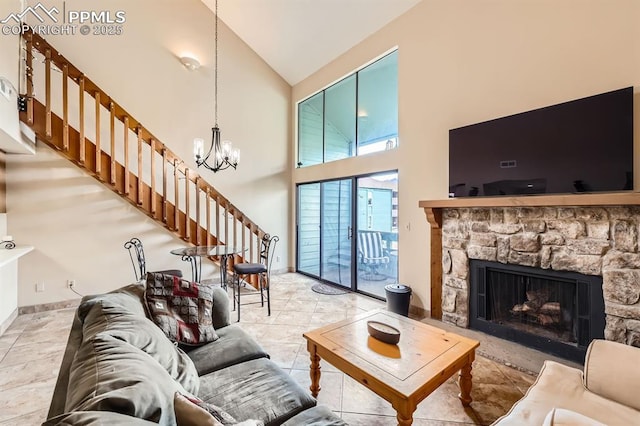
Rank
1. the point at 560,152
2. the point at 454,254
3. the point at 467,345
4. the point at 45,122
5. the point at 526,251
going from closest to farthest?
the point at 467,345 → the point at 560,152 → the point at 526,251 → the point at 454,254 → the point at 45,122

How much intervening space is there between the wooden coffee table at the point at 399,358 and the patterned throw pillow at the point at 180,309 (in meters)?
0.78

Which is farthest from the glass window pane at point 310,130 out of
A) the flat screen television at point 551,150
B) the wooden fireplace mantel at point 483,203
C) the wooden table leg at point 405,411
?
the wooden table leg at point 405,411

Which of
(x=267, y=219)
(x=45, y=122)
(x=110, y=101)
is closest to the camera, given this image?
(x=45, y=122)

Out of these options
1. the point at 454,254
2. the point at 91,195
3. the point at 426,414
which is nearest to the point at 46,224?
the point at 91,195

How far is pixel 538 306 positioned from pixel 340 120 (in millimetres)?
4091

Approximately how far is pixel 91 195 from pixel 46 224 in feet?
2.08

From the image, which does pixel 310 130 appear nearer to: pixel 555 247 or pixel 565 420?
pixel 555 247

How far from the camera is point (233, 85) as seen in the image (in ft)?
18.2

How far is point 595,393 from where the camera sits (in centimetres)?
148

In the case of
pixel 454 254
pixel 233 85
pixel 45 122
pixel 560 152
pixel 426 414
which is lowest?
pixel 426 414

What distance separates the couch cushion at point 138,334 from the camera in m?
1.28

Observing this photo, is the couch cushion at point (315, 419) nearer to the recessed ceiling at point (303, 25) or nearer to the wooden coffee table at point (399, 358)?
the wooden coffee table at point (399, 358)

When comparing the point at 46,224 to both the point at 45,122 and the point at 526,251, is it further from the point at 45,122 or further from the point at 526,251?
the point at 526,251

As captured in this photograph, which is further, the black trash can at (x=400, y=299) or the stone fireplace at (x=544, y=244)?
the black trash can at (x=400, y=299)
